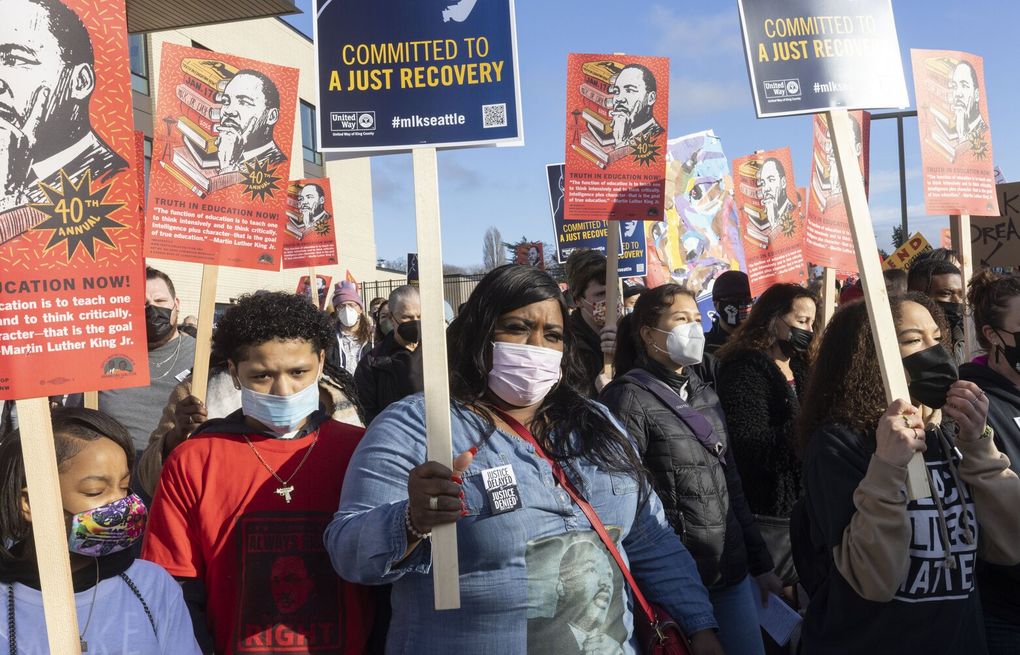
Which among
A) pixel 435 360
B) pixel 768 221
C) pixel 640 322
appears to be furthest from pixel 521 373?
pixel 768 221

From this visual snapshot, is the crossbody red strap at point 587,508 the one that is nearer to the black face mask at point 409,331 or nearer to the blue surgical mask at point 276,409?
the blue surgical mask at point 276,409

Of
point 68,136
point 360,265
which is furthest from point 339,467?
point 360,265

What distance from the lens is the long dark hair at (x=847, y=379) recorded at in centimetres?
292

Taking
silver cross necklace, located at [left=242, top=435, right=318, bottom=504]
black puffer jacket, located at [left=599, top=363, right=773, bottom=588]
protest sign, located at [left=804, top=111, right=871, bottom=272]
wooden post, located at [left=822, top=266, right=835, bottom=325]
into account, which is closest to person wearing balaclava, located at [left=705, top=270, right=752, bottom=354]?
wooden post, located at [left=822, top=266, right=835, bottom=325]

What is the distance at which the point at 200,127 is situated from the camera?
16.1 ft

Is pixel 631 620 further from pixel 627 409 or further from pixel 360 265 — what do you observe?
pixel 360 265

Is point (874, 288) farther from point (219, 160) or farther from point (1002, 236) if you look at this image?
point (1002, 236)

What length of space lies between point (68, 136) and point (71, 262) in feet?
1.04

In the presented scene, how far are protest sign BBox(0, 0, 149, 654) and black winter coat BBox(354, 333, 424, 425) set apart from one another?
3808 mm

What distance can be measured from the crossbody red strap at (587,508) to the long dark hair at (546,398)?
42 millimetres

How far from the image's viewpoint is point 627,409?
12.5 feet

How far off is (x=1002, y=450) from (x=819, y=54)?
1.47m

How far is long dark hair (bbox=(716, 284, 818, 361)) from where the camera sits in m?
5.01

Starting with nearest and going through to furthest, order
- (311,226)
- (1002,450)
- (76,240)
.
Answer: (76,240)
(1002,450)
(311,226)
